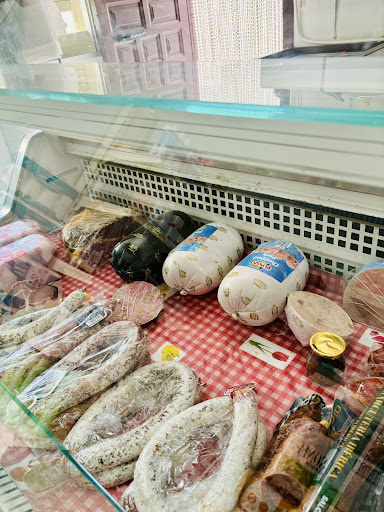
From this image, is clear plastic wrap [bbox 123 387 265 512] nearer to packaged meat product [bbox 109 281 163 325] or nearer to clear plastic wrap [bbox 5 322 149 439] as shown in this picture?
clear plastic wrap [bbox 5 322 149 439]

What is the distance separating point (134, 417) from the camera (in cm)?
129

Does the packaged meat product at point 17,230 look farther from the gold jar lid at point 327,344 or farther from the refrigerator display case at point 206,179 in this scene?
the gold jar lid at point 327,344

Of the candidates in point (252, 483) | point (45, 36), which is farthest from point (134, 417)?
point (45, 36)

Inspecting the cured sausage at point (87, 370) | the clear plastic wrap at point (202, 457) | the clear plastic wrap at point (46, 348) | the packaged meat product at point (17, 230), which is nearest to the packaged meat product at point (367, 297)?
the clear plastic wrap at point (202, 457)

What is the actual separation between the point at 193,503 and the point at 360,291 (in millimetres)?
846

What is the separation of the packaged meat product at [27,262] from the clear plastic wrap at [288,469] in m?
1.35

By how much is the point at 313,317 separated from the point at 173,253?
65cm

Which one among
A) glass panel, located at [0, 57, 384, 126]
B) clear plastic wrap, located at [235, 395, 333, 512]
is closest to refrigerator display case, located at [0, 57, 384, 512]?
glass panel, located at [0, 57, 384, 126]

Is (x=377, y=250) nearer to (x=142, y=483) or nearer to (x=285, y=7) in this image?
(x=285, y=7)

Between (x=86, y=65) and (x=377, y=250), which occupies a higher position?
(x=86, y=65)

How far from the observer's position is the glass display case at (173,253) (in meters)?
0.91

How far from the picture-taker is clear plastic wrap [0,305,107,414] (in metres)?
1.34

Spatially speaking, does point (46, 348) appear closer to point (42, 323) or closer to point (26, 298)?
point (42, 323)

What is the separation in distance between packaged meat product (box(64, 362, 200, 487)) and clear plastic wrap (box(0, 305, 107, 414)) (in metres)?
0.25
